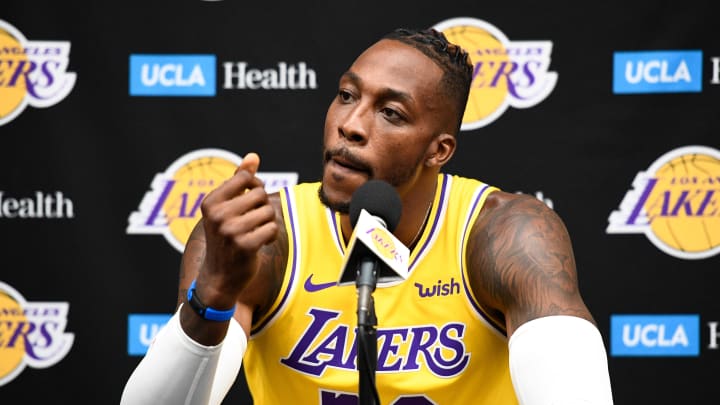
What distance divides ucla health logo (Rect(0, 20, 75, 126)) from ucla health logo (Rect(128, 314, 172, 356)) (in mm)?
661

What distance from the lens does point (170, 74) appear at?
263 centimetres

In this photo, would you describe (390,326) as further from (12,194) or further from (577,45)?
(12,194)

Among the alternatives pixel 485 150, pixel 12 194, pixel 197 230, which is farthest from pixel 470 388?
pixel 12 194

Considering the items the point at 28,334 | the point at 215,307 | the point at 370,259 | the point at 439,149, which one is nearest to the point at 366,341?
the point at 370,259

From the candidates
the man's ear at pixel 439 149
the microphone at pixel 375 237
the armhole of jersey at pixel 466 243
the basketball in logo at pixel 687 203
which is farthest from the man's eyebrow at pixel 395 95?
the basketball in logo at pixel 687 203

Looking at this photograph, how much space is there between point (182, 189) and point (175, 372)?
1.31 metres

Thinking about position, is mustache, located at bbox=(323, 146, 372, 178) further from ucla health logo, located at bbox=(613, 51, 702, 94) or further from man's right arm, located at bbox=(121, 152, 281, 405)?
ucla health logo, located at bbox=(613, 51, 702, 94)

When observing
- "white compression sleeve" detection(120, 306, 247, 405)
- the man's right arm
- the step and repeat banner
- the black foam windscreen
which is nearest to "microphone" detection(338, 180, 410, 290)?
the black foam windscreen

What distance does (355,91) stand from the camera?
170cm

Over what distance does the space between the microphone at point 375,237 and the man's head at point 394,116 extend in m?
0.40

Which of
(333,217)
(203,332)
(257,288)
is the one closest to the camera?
(203,332)

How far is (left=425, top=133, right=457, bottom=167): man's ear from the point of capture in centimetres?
176

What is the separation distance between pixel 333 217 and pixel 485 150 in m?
0.87

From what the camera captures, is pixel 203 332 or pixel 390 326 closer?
pixel 203 332
